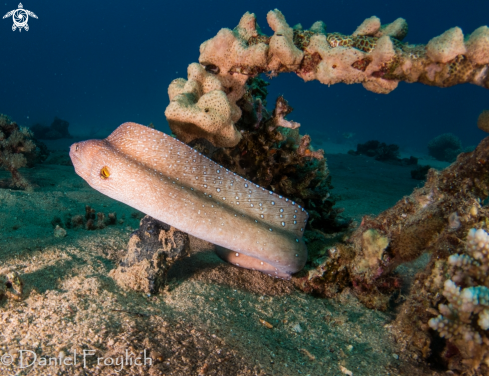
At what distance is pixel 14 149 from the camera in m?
7.62

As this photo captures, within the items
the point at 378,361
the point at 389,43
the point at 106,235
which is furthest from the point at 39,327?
the point at 389,43

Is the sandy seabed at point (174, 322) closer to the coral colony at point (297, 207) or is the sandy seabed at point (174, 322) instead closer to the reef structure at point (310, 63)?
the coral colony at point (297, 207)

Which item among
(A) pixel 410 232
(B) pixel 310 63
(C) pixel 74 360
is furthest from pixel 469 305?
(C) pixel 74 360

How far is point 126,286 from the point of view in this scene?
301 centimetres

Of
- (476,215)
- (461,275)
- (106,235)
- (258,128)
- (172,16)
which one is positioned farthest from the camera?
(172,16)

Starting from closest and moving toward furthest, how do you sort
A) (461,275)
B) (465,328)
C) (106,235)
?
(465,328)
(461,275)
(106,235)

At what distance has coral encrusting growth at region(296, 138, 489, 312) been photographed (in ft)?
8.53

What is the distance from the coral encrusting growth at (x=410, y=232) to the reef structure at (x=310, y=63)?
3.22 feet

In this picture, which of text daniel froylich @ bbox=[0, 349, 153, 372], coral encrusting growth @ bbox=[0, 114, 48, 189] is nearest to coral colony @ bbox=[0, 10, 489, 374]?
text daniel froylich @ bbox=[0, 349, 153, 372]

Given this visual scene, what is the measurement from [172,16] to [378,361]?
206 m

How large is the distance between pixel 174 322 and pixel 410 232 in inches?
112

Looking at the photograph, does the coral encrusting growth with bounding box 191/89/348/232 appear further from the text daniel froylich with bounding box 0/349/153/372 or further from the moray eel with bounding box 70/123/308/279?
the text daniel froylich with bounding box 0/349/153/372

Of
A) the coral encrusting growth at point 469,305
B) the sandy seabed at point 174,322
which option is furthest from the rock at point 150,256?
the coral encrusting growth at point 469,305

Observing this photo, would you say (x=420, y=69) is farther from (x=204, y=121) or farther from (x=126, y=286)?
(x=126, y=286)
